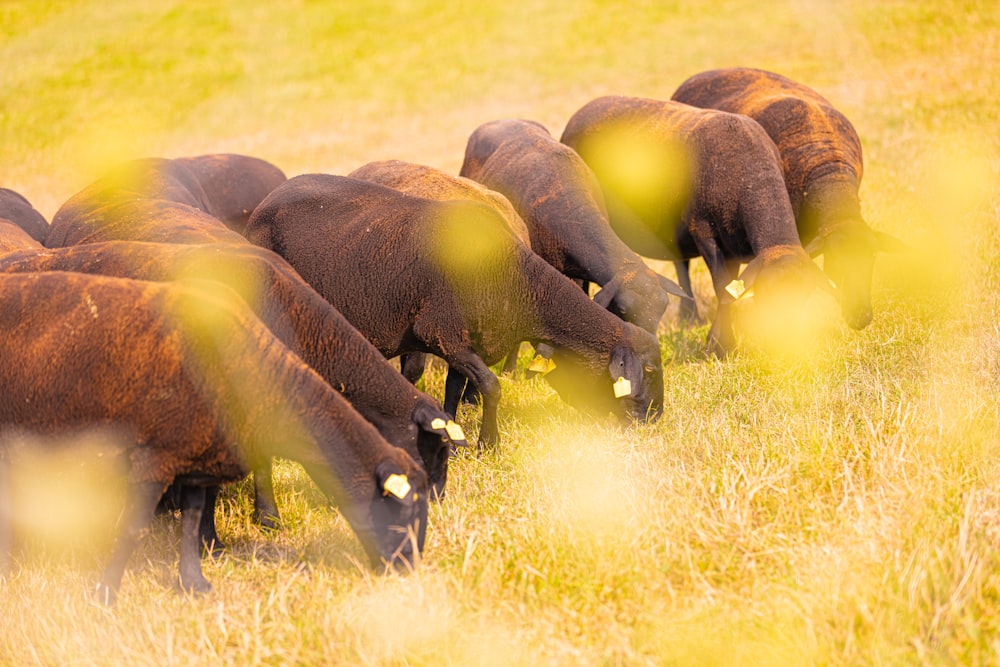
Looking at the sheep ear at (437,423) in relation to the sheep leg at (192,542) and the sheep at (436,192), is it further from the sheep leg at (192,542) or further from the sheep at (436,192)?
the sheep at (436,192)

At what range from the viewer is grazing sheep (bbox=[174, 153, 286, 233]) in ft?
33.1

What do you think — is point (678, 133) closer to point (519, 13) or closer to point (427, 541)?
point (427, 541)

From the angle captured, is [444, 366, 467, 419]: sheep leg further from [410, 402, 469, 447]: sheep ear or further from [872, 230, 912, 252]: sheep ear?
[872, 230, 912, 252]: sheep ear

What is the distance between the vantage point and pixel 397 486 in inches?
178

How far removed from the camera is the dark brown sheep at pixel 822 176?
766 centimetres

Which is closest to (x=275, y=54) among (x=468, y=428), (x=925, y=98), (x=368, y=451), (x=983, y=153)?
(x=925, y=98)

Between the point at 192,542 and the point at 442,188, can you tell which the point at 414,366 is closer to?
the point at 442,188

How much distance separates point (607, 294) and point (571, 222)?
37.1 inches

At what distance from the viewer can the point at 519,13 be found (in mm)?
32062

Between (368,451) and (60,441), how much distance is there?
4.92ft

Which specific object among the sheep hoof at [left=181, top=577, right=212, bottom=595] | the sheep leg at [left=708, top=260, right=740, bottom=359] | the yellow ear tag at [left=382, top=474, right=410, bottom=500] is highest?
the yellow ear tag at [left=382, top=474, right=410, bottom=500]

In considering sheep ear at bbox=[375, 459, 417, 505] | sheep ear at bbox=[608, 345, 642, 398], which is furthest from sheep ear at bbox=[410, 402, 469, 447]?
sheep ear at bbox=[608, 345, 642, 398]

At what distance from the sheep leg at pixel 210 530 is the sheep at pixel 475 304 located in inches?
71.0

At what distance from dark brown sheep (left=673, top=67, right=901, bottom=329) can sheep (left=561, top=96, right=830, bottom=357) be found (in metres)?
0.38
